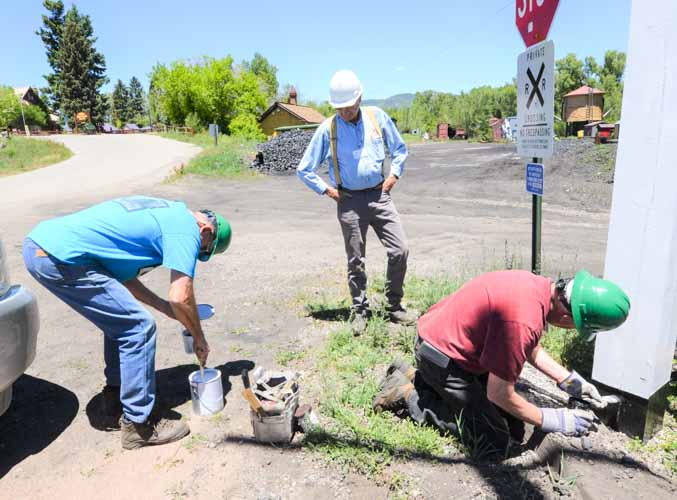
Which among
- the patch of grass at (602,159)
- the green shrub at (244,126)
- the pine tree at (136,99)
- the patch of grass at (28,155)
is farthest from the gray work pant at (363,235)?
the pine tree at (136,99)

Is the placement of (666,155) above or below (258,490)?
above

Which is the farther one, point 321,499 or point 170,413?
point 170,413

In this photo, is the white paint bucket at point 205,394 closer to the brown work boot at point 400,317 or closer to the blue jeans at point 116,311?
the blue jeans at point 116,311

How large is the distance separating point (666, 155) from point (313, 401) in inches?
94.5

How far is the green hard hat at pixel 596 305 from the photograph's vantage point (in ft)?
6.81

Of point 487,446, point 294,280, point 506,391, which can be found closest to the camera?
point 506,391

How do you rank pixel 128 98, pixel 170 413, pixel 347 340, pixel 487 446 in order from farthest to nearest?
pixel 128 98
pixel 347 340
pixel 170 413
pixel 487 446

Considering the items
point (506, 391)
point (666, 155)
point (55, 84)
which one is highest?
point (55, 84)

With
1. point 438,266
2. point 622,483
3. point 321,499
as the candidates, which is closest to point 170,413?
point 321,499

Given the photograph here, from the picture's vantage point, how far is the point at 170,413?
3215 mm

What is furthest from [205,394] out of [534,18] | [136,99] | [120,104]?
[136,99]

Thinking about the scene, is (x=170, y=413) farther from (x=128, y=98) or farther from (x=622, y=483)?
(x=128, y=98)

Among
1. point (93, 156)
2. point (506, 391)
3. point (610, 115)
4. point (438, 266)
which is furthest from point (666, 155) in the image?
point (610, 115)

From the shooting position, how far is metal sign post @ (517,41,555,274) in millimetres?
3070
